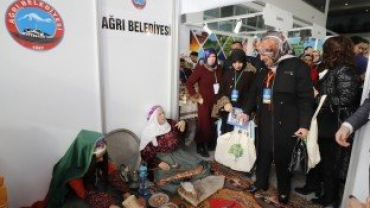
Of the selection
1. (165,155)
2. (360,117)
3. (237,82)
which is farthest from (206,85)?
(360,117)

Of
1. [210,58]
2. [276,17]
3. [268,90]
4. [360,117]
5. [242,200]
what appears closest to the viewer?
[360,117]

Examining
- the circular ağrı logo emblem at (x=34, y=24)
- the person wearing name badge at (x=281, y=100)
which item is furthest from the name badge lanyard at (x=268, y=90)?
the circular ağrı logo emblem at (x=34, y=24)

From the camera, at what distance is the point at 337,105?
1.87 meters

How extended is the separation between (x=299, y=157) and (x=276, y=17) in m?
1.48

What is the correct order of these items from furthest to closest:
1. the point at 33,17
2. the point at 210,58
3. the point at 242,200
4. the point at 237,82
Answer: the point at 210,58
the point at 237,82
the point at 242,200
the point at 33,17

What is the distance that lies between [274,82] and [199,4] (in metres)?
1.22

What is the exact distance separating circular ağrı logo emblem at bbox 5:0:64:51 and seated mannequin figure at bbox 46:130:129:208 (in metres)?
0.76

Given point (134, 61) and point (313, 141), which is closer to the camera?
point (313, 141)

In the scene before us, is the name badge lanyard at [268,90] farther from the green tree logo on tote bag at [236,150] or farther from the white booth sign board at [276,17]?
the white booth sign board at [276,17]

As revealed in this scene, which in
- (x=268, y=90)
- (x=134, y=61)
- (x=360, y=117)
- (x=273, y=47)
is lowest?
(x=360, y=117)

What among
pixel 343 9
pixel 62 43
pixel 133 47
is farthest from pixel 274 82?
pixel 343 9

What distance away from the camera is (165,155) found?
2.46m

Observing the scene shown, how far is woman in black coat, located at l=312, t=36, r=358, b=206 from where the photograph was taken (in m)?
1.81

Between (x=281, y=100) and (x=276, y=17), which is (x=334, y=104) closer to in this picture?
(x=281, y=100)
